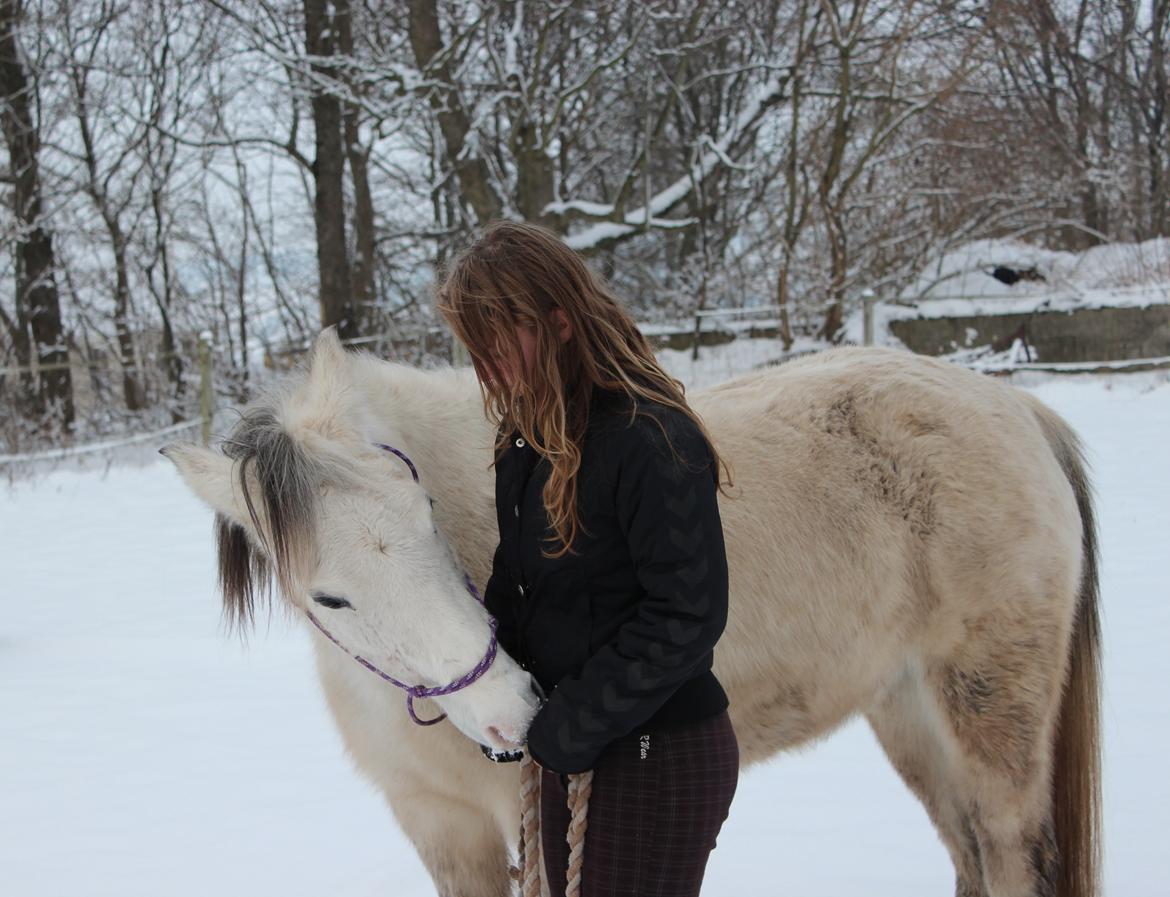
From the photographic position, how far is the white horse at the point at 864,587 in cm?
186

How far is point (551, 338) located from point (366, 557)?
44 centimetres

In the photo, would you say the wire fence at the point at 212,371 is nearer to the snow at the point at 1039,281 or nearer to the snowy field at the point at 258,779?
the snow at the point at 1039,281

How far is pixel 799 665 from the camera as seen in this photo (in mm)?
2133

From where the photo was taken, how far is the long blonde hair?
1.36m

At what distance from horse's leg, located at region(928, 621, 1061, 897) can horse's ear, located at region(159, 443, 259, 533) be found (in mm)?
1632

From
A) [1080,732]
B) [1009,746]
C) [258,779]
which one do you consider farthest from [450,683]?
[258,779]

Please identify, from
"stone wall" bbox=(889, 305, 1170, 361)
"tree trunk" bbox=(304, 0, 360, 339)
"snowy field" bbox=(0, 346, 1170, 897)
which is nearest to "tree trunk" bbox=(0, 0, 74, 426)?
"tree trunk" bbox=(304, 0, 360, 339)

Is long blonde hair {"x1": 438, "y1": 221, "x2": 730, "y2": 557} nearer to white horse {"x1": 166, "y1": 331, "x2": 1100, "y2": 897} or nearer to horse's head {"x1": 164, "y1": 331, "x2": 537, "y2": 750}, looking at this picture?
horse's head {"x1": 164, "y1": 331, "x2": 537, "y2": 750}

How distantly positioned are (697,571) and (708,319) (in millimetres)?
11672

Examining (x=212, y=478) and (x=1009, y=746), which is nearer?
(x=212, y=478)

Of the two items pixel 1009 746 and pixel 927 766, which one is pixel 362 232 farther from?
pixel 1009 746

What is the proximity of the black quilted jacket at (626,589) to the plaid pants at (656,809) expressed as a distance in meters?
0.04

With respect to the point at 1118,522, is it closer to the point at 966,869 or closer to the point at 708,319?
the point at 966,869

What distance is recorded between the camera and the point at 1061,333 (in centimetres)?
1070
